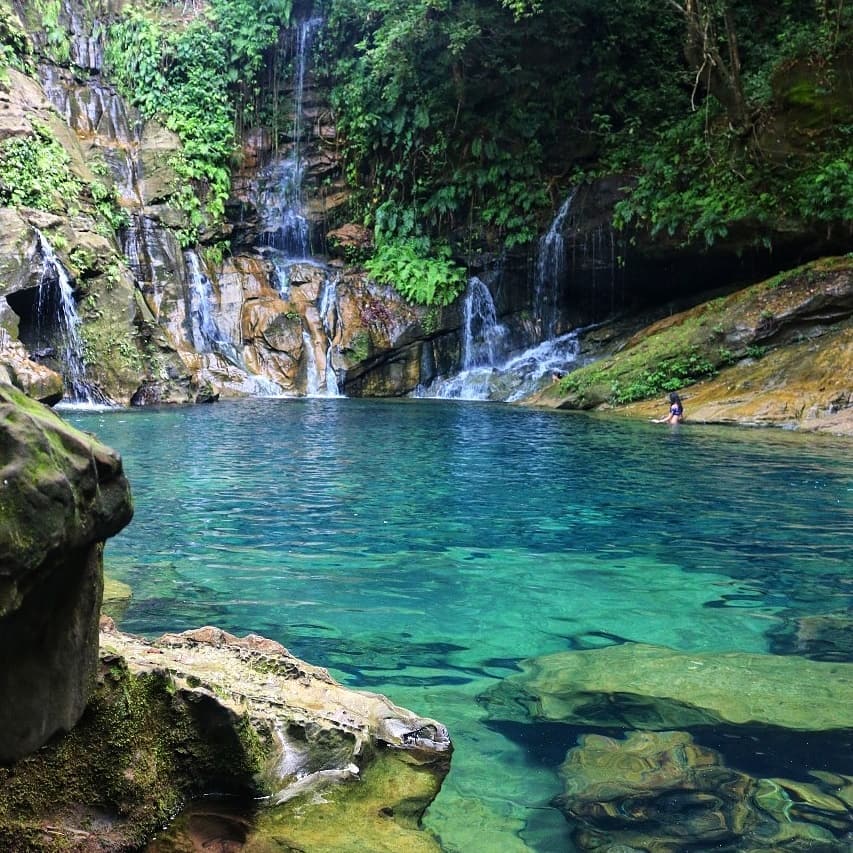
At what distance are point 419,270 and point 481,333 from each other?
281 cm

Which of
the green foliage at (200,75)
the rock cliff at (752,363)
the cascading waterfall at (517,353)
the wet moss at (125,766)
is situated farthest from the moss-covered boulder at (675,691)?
the green foliage at (200,75)

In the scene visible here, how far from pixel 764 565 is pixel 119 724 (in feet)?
14.8

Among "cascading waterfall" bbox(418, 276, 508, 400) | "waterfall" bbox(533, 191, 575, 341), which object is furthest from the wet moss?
"waterfall" bbox(533, 191, 575, 341)

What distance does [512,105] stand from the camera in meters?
24.6

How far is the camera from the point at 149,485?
8211mm

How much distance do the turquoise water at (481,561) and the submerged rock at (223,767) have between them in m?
0.19

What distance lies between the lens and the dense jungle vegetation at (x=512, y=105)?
58.8 feet

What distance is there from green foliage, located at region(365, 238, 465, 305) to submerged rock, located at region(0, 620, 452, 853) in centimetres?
2236

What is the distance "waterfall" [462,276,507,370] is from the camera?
24.6 metres

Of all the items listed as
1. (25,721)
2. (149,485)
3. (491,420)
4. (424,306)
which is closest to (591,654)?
(25,721)

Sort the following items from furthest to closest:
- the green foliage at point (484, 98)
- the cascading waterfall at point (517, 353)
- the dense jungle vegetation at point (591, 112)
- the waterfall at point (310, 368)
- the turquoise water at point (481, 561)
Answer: the waterfall at point (310, 368)
the cascading waterfall at point (517, 353)
the green foliage at point (484, 98)
the dense jungle vegetation at point (591, 112)
the turquoise water at point (481, 561)

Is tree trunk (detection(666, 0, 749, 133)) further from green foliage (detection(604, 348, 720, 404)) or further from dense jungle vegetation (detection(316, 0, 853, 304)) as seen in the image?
green foliage (detection(604, 348, 720, 404))

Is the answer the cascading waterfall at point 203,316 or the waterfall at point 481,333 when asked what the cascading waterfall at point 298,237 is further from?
the waterfall at point 481,333

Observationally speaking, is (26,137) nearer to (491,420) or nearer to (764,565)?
(491,420)
